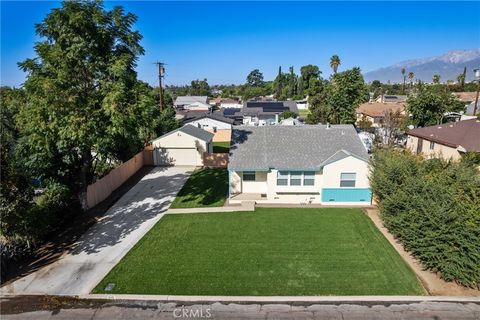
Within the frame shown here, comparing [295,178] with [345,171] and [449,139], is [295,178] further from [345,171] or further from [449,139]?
[449,139]

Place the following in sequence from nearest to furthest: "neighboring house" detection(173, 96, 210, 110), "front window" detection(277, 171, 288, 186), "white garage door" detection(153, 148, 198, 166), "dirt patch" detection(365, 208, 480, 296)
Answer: "dirt patch" detection(365, 208, 480, 296) → "front window" detection(277, 171, 288, 186) → "white garage door" detection(153, 148, 198, 166) → "neighboring house" detection(173, 96, 210, 110)

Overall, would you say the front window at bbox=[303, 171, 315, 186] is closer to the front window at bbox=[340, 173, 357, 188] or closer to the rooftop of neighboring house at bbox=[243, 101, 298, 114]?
the front window at bbox=[340, 173, 357, 188]

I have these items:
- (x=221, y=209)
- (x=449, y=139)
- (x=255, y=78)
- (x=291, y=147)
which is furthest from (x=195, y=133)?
(x=255, y=78)

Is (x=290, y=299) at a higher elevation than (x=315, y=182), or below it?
below

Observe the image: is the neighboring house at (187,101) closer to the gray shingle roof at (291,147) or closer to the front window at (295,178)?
the gray shingle roof at (291,147)

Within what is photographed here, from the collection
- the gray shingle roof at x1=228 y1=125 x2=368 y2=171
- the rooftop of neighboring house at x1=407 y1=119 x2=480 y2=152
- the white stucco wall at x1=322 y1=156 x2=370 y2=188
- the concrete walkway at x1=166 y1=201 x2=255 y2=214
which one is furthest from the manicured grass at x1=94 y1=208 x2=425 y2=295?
the rooftop of neighboring house at x1=407 y1=119 x2=480 y2=152

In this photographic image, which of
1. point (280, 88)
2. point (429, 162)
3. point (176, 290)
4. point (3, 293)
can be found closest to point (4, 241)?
point (3, 293)

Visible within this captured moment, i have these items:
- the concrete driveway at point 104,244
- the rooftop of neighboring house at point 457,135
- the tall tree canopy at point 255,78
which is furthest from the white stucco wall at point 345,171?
Answer: the tall tree canopy at point 255,78
